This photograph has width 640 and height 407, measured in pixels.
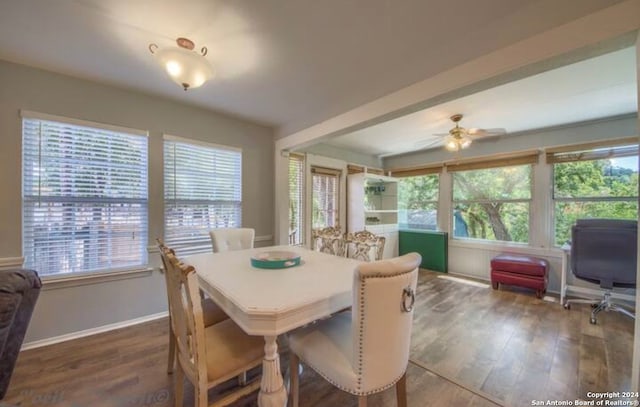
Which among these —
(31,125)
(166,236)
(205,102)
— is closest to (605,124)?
(205,102)

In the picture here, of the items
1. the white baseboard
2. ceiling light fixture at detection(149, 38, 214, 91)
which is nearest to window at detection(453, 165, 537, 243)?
ceiling light fixture at detection(149, 38, 214, 91)

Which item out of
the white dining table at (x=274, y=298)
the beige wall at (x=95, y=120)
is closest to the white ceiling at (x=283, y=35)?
the beige wall at (x=95, y=120)

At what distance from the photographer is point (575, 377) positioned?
5.70ft

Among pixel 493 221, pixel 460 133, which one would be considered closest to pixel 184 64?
pixel 460 133

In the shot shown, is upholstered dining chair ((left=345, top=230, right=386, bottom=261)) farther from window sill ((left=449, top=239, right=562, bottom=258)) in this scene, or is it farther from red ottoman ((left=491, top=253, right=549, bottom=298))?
window sill ((left=449, top=239, right=562, bottom=258))

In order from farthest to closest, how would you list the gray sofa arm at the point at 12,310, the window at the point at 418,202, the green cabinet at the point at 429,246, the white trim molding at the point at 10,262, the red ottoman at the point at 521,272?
the window at the point at 418,202 < the green cabinet at the point at 429,246 < the red ottoman at the point at 521,272 < the white trim molding at the point at 10,262 < the gray sofa arm at the point at 12,310

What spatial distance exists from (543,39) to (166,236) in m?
3.53

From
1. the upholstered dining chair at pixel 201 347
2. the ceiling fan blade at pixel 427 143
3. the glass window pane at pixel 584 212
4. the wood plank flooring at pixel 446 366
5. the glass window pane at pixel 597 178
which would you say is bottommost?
the wood plank flooring at pixel 446 366

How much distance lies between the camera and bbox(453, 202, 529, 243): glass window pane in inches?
154

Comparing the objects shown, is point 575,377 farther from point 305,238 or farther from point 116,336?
point 116,336

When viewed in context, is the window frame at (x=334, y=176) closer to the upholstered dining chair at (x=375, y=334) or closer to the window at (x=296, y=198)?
the window at (x=296, y=198)

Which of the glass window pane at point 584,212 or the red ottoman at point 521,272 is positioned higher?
Result: the glass window pane at point 584,212

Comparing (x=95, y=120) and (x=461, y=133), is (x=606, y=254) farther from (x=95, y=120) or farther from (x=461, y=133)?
(x=95, y=120)

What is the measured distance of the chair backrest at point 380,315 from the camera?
104 centimetres
